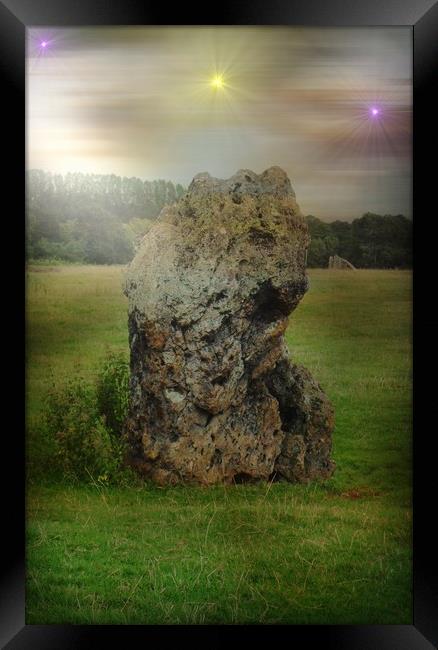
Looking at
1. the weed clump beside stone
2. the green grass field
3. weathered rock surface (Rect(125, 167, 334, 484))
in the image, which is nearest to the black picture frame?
the green grass field

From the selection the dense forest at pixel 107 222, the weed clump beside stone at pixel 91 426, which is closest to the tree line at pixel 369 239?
the dense forest at pixel 107 222

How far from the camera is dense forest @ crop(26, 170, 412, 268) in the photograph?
5.54m

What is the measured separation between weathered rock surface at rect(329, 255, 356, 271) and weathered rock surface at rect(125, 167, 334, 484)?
239mm

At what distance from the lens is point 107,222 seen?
5609 millimetres

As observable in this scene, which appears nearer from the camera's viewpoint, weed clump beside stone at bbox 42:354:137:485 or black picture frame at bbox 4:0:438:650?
black picture frame at bbox 4:0:438:650

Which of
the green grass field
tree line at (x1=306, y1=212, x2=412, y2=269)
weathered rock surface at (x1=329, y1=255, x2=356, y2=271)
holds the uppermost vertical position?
tree line at (x1=306, y1=212, x2=412, y2=269)

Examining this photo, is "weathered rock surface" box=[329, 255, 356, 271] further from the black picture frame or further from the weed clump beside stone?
the weed clump beside stone

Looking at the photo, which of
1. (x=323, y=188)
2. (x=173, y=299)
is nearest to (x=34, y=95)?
(x=173, y=299)

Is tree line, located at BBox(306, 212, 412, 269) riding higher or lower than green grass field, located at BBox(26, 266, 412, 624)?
higher

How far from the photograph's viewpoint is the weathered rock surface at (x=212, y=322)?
5738 millimetres

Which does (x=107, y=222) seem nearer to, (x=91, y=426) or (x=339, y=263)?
(x=91, y=426)

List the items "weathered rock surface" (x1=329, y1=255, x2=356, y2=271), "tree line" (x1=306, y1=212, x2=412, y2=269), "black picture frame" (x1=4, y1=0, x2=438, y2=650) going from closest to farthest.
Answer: "black picture frame" (x1=4, y1=0, x2=438, y2=650), "tree line" (x1=306, y1=212, x2=412, y2=269), "weathered rock surface" (x1=329, y1=255, x2=356, y2=271)

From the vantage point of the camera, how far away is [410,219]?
552cm
